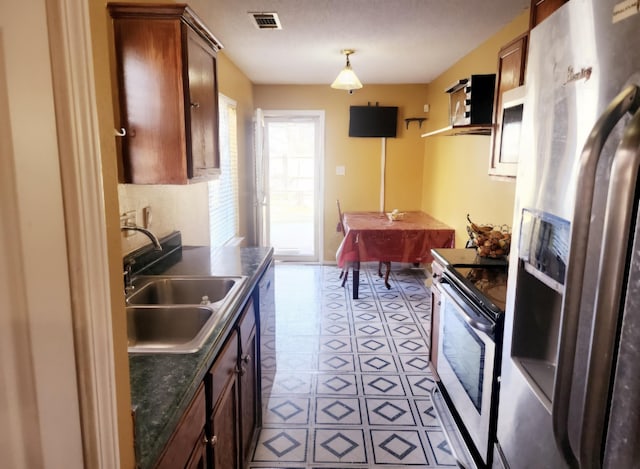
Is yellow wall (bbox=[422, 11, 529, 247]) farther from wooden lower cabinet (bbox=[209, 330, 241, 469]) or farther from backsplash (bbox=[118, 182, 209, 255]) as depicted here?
backsplash (bbox=[118, 182, 209, 255])

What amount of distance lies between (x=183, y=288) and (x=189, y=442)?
3.54ft

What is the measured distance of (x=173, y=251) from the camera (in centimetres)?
270

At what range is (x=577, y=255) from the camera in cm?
77

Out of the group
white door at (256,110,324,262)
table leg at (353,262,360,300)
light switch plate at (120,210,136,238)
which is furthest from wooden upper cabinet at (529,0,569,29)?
white door at (256,110,324,262)

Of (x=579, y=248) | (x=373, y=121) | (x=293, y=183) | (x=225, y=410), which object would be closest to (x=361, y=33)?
(x=373, y=121)

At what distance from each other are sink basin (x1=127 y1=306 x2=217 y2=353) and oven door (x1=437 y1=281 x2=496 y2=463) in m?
1.12

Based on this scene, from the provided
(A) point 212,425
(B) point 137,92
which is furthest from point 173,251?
(A) point 212,425

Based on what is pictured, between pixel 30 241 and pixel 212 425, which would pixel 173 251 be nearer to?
pixel 212 425

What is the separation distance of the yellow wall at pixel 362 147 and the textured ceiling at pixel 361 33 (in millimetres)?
657

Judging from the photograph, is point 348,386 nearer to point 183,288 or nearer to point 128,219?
point 183,288

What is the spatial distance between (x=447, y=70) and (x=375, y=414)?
3.71m

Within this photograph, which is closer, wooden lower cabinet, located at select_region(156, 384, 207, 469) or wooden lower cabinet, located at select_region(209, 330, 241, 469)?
wooden lower cabinet, located at select_region(156, 384, 207, 469)

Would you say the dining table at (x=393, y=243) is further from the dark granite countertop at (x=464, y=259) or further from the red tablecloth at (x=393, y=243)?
the dark granite countertop at (x=464, y=259)

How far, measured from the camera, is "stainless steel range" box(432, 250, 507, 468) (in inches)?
66.9
